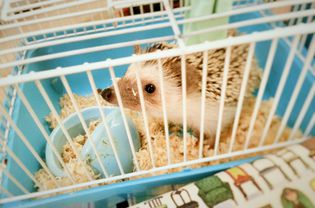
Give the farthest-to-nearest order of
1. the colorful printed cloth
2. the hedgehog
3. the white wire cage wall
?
the hedgehog, the colorful printed cloth, the white wire cage wall

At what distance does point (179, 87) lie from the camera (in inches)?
45.1

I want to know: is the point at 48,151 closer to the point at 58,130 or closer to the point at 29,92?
the point at 58,130

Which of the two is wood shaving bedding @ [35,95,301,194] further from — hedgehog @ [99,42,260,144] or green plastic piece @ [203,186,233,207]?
green plastic piece @ [203,186,233,207]

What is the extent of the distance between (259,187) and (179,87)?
1.54 feet

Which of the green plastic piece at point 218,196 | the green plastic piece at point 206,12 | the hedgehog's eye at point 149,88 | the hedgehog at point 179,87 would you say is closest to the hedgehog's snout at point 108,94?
the hedgehog at point 179,87

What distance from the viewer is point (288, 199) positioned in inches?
37.7

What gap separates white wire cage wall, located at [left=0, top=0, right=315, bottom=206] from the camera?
2.60 ft

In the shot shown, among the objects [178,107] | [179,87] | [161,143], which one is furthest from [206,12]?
[161,143]

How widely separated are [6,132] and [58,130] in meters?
0.20

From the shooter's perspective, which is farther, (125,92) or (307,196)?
(125,92)

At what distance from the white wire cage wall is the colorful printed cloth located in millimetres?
95

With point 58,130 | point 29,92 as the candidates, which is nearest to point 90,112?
point 58,130

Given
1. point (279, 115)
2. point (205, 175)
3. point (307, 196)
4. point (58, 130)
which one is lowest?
point (307, 196)

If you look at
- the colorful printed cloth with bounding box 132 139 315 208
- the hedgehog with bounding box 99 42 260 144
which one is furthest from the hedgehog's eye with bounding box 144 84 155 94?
the colorful printed cloth with bounding box 132 139 315 208
